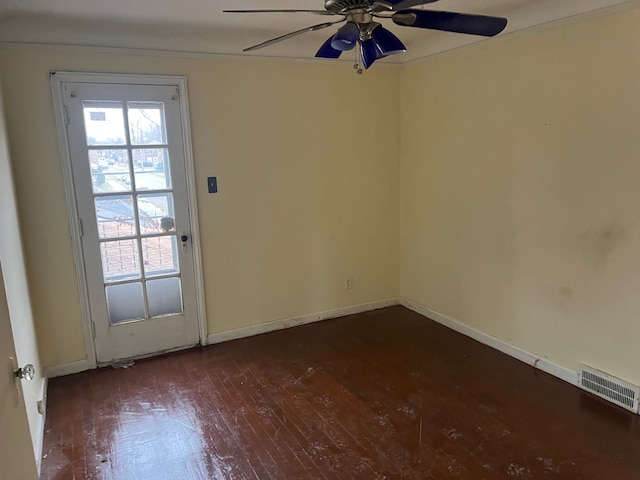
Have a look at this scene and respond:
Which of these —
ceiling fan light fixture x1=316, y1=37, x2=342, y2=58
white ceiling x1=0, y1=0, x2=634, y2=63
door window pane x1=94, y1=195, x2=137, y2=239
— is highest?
white ceiling x1=0, y1=0, x2=634, y2=63

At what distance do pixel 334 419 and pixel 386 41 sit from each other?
2.04 meters

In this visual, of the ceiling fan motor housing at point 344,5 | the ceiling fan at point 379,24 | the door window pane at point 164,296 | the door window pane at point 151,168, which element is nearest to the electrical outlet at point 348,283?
the door window pane at point 164,296

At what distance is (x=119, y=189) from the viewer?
3.28 meters

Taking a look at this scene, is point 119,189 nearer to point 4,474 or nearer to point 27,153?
point 27,153

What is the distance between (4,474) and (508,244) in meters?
3.12

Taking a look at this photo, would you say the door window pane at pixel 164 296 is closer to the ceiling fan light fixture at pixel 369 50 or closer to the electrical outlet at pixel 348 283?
the electrical outlet at pixel 348 283

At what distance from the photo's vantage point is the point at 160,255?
3.50 metres

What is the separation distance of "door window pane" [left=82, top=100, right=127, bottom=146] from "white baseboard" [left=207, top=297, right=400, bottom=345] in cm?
168

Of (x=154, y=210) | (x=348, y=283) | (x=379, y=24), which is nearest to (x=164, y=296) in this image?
(x=154, y=210)

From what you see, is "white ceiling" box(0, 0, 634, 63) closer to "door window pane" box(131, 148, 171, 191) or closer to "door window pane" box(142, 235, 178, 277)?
"door window pane" box(131, 148, 171, 191)

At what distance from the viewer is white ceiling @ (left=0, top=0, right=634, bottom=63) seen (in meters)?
2.61

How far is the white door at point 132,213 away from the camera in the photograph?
A: 3.16 metres

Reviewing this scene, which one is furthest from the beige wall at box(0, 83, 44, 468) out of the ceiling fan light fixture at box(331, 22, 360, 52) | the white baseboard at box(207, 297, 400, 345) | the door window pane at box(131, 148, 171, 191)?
the ceiling fan light fixture at box(331, 22, 360, 52)

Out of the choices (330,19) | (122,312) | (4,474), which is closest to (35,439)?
(122,312)
